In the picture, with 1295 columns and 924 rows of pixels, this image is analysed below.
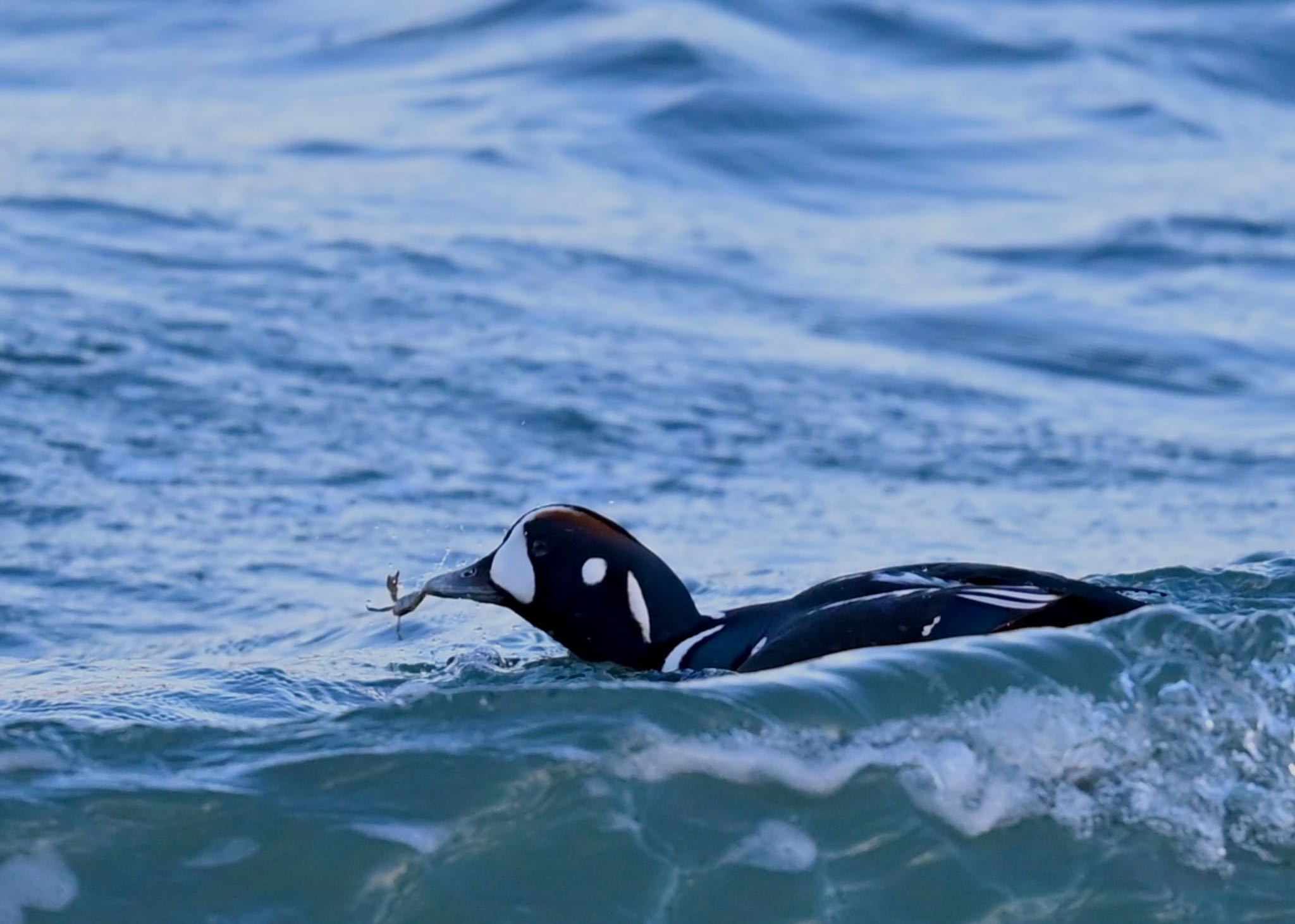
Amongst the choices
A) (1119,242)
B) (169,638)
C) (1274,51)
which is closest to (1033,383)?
(1119,242)

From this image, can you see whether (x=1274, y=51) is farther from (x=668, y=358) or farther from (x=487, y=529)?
(x=487, y=529)

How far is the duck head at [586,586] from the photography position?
19.4 ft

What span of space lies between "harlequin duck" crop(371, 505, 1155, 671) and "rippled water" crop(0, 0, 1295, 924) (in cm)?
20

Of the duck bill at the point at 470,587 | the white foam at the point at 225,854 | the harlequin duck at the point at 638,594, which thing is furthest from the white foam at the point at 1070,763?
the duck bill at the point at 470,587

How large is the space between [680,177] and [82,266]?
171 inches

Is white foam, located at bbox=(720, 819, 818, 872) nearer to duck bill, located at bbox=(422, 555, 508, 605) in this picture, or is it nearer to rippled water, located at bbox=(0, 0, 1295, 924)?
rippled water, located at bbox=(0, 0, 1295, 924)

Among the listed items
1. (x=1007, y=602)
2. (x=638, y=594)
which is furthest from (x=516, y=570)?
(x=1007, y=602)

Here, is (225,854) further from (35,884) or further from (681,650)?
(681,650)

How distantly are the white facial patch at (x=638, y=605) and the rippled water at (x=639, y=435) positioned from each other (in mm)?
285

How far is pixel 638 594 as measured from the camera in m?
5.94

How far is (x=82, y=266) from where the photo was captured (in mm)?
11031

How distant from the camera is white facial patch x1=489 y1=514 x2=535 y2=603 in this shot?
19.3ft

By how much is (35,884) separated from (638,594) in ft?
6.43

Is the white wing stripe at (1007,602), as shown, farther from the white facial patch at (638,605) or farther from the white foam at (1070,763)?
the white facial patch at (638,605)
